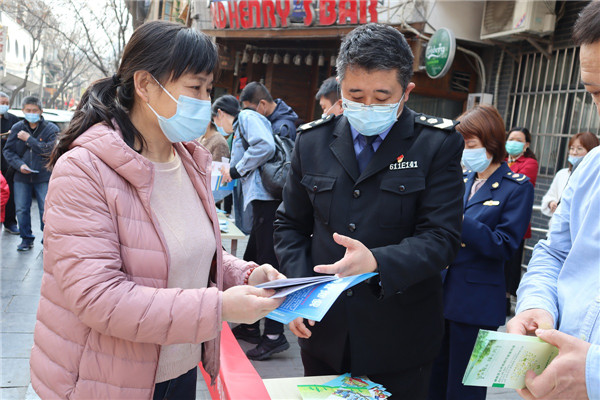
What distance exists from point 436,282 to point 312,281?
0.71 meters

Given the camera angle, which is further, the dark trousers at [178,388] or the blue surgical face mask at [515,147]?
the blue surgical face mask at [515,147]

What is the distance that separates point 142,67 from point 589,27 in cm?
133

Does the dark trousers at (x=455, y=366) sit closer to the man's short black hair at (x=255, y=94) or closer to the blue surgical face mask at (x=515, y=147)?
the man's short black hair at (x=255, y=94)

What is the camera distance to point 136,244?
148 cm

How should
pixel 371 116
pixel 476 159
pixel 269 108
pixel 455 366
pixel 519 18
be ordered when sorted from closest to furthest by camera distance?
pixel 371 116 → pixel 455 366 → pixel 476 159 → pixel 269 108 → pixel 519 18

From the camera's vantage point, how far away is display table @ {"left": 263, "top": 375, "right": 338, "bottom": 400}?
1.78 metres

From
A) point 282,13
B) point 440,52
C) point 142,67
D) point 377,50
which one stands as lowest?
point 142,67

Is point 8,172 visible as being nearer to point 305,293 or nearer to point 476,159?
point 476,159

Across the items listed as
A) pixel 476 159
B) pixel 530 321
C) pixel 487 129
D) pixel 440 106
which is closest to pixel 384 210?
pixel 530 321

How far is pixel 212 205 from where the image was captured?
183cm

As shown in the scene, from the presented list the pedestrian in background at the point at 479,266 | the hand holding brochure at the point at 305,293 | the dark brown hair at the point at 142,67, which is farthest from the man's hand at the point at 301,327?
the pedestrian in background at the point at 479,266

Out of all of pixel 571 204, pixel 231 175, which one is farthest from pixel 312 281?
pixel 231 175

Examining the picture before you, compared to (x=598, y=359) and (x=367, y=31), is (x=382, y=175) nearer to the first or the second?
(x=367, y=31)

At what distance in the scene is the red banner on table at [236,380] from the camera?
196 cm
